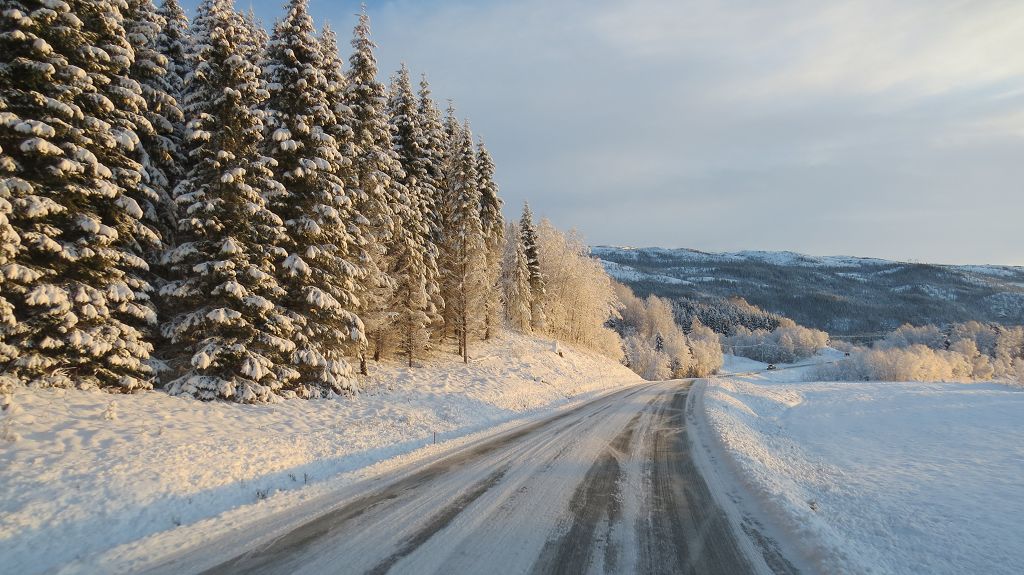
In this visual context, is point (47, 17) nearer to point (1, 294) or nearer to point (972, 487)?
point (1, 294)

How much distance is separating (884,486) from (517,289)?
119 ft

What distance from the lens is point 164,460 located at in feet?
25.3

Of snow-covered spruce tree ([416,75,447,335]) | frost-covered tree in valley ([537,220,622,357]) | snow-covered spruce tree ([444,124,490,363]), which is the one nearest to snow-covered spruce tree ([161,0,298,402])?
snow-covered spruce tree ([416,75,447,335])

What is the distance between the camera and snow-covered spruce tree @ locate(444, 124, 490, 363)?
1107 inches

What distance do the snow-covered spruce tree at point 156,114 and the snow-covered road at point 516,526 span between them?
12.2 metres

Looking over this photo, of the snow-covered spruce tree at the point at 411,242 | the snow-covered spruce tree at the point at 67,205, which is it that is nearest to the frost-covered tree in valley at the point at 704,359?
the snow-covered spruce tree at the point at 411,242

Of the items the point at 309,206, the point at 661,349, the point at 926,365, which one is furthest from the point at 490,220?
the point at 661,349

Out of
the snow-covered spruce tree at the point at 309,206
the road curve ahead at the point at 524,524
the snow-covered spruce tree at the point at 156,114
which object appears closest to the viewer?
the road curve ahead at the point at 524,524

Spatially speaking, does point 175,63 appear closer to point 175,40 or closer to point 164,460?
point 175,40

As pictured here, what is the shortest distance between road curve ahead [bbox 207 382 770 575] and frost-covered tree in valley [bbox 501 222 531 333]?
33.9 m

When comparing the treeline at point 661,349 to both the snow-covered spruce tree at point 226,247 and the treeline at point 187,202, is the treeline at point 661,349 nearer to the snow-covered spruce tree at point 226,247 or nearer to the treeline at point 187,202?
the treeline at point 187,202

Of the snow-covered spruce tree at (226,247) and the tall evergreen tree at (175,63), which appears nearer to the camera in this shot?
the snow-covered spruce tree at (226,247)

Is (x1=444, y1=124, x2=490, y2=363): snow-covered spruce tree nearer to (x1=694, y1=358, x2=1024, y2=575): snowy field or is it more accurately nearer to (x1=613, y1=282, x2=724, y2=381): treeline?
(x1=694, y1=358, x2=1024, y2=575): snowy field

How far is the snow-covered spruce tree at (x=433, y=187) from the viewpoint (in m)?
26.4
